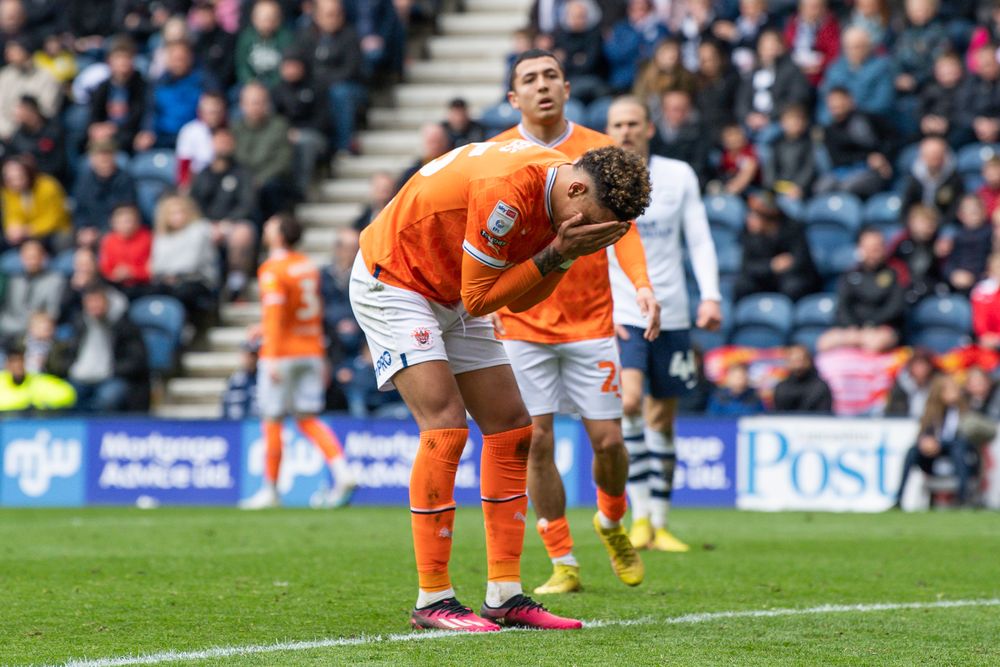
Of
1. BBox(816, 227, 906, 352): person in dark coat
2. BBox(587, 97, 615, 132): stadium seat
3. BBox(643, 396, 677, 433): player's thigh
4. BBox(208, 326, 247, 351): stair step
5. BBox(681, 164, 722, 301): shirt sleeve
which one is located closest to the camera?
BBox(681, 164, 722, 301): shirt sleeve

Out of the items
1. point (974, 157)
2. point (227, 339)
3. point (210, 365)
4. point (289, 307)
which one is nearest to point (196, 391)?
point (210, 365)

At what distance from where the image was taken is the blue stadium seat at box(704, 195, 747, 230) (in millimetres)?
Answer: 17234

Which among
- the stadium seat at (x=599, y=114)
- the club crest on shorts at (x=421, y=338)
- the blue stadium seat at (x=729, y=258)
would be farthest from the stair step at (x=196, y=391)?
the club crest on shorts at (x=421, y=338)

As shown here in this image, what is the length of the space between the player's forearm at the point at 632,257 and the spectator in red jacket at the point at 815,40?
11.1m

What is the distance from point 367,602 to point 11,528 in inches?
211

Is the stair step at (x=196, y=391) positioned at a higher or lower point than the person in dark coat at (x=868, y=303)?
lower

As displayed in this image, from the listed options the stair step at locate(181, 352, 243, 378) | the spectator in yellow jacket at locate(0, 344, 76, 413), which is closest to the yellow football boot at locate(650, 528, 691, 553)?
the spectator in yellow jacket at locate(0, 344, 76, 413)

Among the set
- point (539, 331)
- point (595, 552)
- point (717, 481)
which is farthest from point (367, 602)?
point (717, 481)

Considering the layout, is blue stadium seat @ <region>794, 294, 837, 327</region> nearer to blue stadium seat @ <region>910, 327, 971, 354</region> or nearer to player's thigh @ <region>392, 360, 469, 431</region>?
blue stadium seat @ <region>910, 327, 971, 354</region>

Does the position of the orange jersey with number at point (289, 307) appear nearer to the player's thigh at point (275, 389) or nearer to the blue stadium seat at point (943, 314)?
the player's thigh at point (275, 389)

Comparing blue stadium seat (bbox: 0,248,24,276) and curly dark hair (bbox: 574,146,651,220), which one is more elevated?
curly dark hair (bbox: 574,146,651,220)

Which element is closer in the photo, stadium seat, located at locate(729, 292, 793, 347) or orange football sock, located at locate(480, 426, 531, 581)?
orange football sock, located at locate(480, 426, 531, 581)

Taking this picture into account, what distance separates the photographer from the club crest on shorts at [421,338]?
6055 millimetres

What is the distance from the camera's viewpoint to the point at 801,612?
22.0 feet
